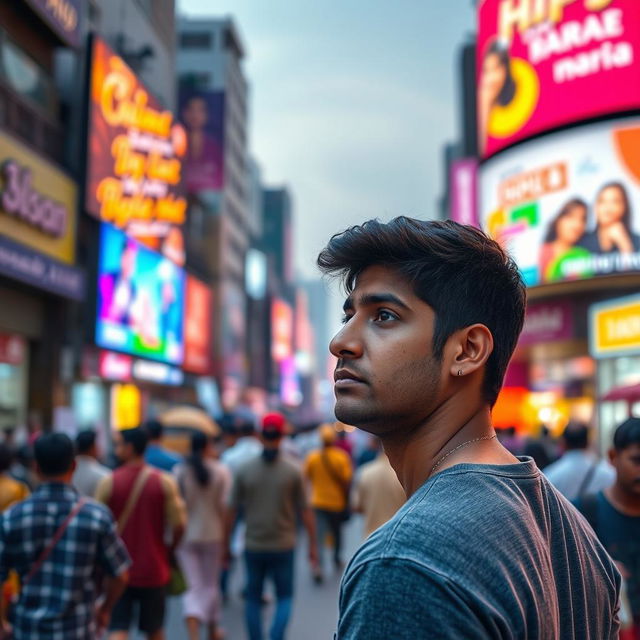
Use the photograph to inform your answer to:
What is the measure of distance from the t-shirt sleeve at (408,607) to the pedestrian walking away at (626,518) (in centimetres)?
338

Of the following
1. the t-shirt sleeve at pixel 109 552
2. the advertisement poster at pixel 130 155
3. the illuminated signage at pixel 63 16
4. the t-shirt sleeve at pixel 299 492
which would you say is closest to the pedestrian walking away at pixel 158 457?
the t-shirt sleeve at pixel 299 492

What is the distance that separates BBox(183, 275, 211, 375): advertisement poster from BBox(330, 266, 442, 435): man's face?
107 feet

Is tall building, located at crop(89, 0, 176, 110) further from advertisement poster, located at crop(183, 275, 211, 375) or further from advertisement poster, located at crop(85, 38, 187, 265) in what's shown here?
advertisement poster, located at crop(183, 275, 211, 375)

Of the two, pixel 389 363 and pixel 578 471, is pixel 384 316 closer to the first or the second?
pixel 389 363

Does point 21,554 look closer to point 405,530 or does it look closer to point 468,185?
point 405,530

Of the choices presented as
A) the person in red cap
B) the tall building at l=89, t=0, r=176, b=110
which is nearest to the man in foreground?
the person in red cap

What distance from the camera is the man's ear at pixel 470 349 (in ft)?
5.56

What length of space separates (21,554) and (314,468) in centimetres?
822

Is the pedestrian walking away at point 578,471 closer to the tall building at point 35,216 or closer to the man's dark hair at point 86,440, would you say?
the man's dark hair at point 86,440

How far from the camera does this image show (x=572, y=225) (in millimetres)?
22672

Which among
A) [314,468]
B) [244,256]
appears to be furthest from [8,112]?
[244,256]

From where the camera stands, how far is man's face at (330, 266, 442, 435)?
1.67 metres

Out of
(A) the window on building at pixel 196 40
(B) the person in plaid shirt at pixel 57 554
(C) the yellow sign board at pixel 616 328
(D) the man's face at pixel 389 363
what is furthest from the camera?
(A) the window on building at pixel 196 40

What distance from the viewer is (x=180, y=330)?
3178cm
